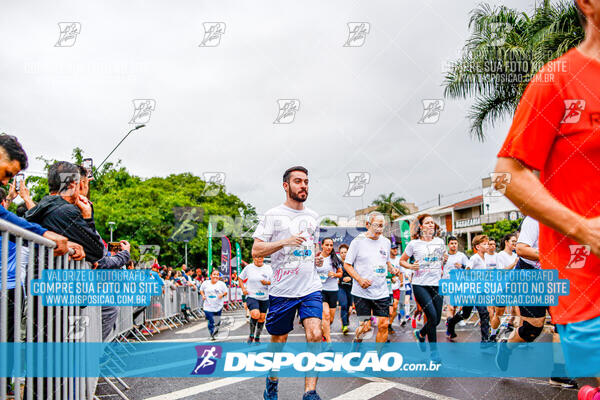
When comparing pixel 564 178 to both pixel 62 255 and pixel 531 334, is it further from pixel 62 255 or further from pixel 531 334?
pixel 531 334

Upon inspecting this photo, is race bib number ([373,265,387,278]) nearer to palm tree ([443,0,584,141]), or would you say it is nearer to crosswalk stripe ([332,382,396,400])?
crosswalk stripe ([332,382,396,400])

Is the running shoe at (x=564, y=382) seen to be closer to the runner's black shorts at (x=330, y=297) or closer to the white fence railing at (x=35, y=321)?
the white fence railing at (x=35, y=321)

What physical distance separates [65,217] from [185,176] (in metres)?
58.4

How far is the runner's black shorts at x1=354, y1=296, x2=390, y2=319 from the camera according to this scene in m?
7.73

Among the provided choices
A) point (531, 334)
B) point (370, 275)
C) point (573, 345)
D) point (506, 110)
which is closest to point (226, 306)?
point (506, 110)

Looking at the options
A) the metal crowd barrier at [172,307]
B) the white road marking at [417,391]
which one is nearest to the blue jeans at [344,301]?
the metal crowd barrier at [172,307]

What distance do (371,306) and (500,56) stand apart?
1091cm

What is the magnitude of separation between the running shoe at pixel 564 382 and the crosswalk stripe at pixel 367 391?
185 cm

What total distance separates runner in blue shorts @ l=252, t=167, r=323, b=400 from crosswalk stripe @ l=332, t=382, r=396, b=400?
924 millimetres

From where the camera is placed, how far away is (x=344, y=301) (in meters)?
13.1

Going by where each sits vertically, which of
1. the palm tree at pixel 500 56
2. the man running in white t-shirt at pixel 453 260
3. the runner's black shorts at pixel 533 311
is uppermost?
the palm tree at pixel 500 56

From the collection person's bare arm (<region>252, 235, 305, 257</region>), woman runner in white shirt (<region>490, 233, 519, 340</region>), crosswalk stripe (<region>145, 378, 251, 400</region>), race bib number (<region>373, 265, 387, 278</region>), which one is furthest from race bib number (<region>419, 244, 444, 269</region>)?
person's bare arm (<region>252, 235, 305, 257</region>)

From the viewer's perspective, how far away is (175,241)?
4619 cm

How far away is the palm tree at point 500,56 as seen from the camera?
583 inches
